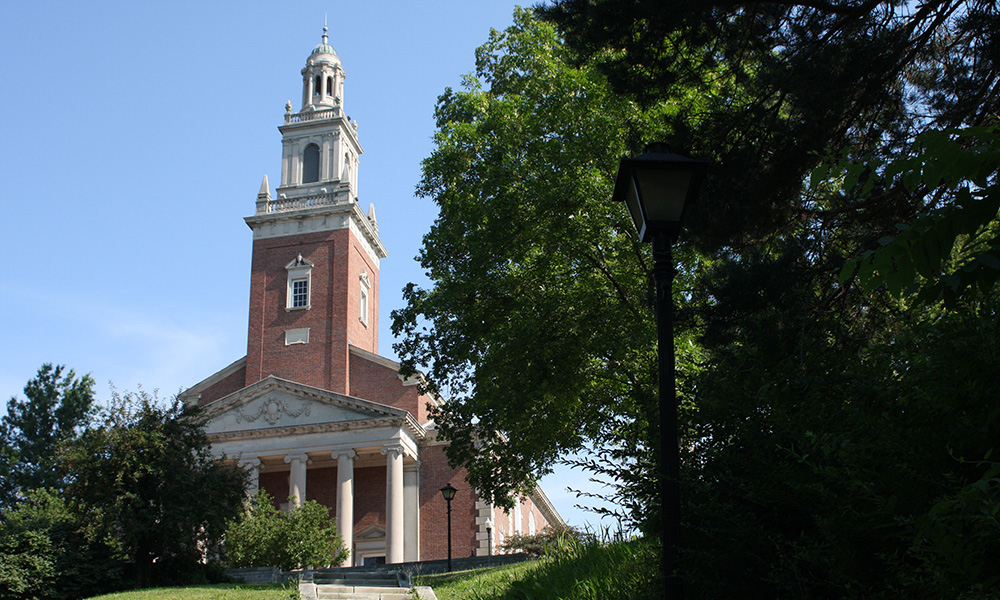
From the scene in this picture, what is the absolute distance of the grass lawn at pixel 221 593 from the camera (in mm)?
15898

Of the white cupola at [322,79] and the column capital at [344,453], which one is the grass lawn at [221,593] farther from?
the white cupola at [322,79]

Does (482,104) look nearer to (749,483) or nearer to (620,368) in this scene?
(620,368)

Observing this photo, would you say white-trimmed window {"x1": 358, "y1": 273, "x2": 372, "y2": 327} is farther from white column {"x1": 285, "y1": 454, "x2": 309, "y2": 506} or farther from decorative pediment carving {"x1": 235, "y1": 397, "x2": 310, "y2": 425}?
white column {"x1": 285, "y1": 454, "x2": 309, "y2": 506}

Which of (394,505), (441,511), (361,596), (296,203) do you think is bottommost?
(361,596)

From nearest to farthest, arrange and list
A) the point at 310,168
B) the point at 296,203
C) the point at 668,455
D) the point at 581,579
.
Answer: the point at 668,455, the point at 581,579, the point at 296,203, the point at 310,168

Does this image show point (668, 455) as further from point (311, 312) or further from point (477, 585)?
point (311, 312)

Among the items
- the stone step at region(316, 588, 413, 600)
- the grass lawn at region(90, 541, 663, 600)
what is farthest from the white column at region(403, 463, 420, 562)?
the grass lawn at region(90, 541, 663, 600)

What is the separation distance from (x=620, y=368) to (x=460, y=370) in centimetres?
570

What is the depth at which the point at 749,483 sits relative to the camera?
5.82m

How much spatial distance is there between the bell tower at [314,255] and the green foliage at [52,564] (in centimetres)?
2266

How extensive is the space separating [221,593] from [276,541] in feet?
36.8

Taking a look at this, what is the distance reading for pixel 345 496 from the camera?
3897 cm

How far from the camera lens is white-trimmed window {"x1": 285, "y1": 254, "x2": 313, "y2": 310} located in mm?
45812

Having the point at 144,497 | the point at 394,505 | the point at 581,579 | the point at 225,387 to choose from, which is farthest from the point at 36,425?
the point at 581,579
